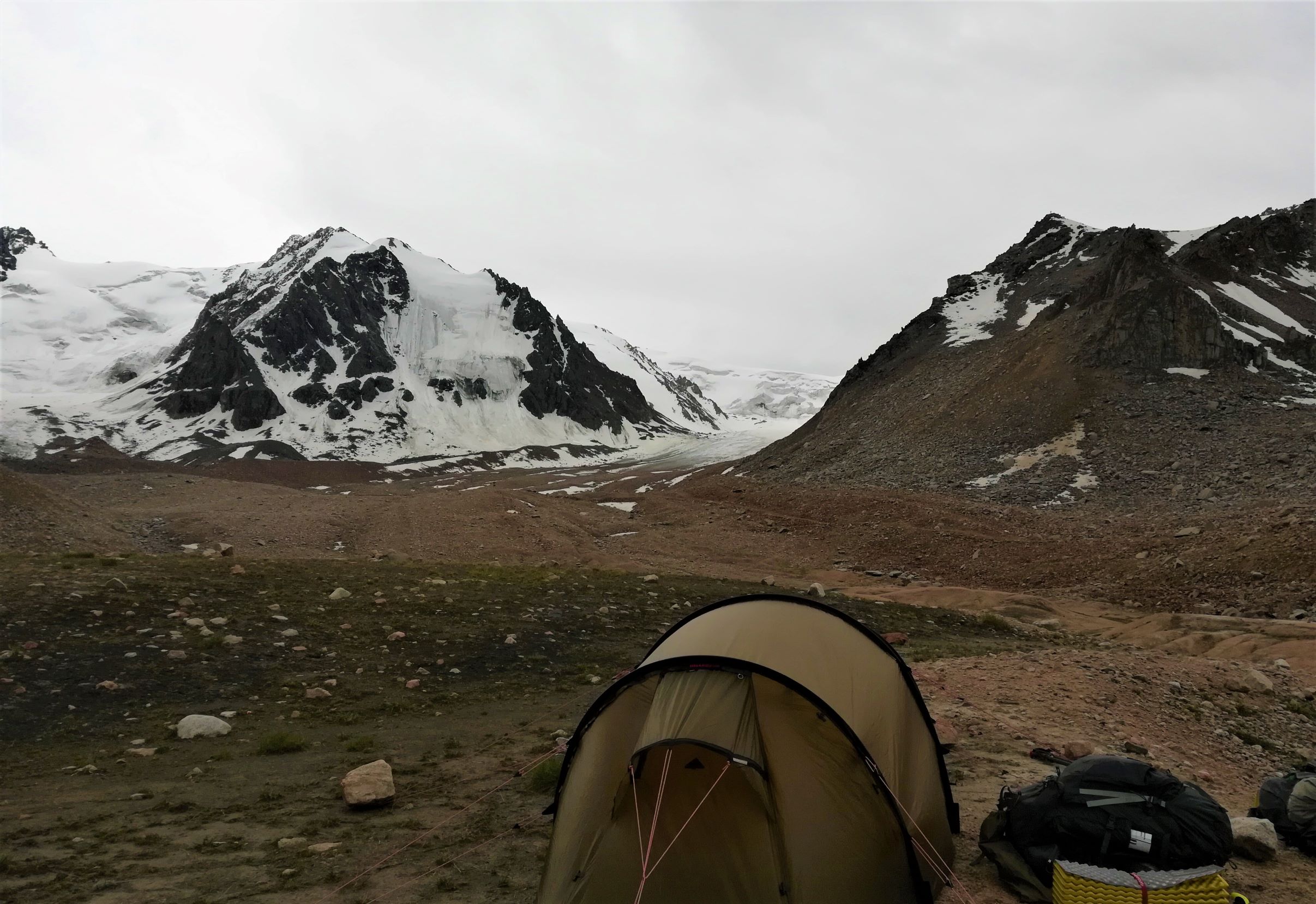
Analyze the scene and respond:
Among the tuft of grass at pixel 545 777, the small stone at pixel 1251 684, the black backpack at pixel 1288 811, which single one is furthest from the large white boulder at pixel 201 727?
the small stone at pixel 1251 684

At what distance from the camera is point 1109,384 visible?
137 feet

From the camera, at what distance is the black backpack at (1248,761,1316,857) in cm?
608

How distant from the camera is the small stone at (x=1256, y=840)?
5.94 meters

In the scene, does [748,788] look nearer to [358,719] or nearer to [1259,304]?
[358,719]

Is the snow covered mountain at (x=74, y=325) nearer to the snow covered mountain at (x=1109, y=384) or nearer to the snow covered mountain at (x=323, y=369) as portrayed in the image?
the snow covered mountain at (x=323, y=369)

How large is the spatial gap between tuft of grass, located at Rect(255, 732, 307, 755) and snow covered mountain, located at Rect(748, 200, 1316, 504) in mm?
32063

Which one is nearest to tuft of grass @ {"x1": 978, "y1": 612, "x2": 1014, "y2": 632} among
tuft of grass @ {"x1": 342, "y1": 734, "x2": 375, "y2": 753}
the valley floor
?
the valley floor

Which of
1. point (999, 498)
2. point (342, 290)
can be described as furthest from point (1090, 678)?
point (342, 290)

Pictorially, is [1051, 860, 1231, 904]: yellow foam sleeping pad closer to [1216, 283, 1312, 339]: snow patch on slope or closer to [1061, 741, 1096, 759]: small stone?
[1061, 741, 1096, 759]: small stone

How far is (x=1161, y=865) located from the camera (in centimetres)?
524

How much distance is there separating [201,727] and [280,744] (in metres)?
1.26

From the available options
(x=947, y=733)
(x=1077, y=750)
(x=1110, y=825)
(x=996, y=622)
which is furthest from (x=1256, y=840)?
(x=996, y=622)

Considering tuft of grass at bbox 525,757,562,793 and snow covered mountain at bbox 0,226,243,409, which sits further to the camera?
snow covered mountain at bbox 0,226,243,409

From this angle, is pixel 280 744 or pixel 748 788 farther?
pixel 280 744
